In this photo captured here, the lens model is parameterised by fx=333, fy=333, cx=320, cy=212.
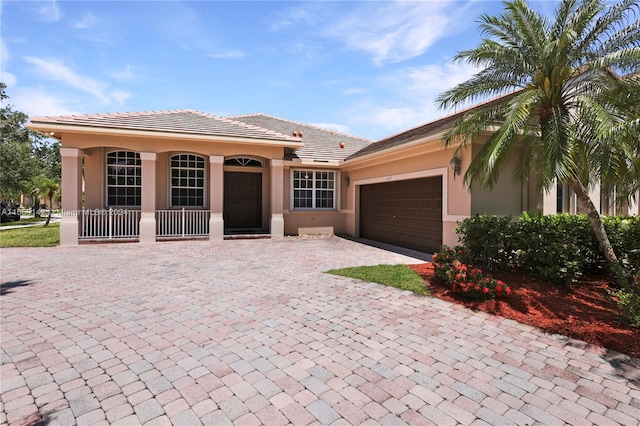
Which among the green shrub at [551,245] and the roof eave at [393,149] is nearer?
the green shrub at [551,245]

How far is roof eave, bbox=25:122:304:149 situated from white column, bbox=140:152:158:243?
33.3 inches

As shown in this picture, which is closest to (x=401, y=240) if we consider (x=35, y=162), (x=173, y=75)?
(x=173, y=75)

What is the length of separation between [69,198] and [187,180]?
4388 mm

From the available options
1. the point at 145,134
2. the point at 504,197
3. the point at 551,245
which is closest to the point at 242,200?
the point at 145,134

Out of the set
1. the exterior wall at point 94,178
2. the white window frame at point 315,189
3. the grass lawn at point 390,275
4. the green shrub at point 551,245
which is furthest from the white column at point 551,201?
the exterior wall at point 94,178

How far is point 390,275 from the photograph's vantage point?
7555 millimetres

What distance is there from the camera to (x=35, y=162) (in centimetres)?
3025

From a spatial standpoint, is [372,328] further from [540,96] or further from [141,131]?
[141,131]

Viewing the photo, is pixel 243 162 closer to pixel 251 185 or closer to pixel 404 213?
pixel 251 185

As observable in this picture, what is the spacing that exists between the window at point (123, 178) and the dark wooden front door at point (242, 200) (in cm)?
375

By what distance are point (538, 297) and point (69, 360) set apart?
7.04 metres

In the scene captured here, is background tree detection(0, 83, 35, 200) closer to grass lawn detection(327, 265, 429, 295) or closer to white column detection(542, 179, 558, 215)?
grass lawn detection(327, 265, 429, 295)

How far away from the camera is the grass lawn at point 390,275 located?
6695 mm

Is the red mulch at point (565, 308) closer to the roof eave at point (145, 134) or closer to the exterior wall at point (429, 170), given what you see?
the exterior wall at point (429, 170)
